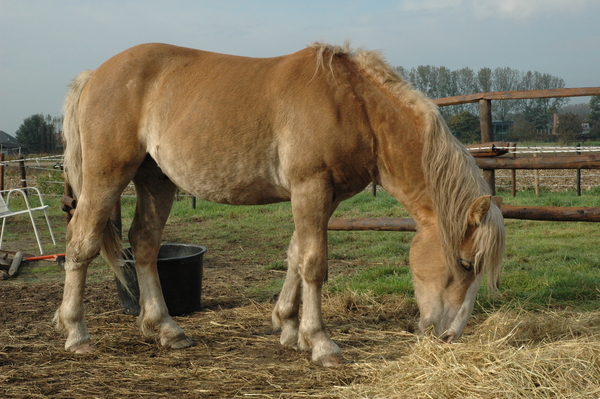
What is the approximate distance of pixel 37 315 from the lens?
4191 millimetres

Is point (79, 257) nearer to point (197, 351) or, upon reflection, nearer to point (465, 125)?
point (197, 351)

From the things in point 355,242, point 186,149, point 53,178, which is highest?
point 186,149

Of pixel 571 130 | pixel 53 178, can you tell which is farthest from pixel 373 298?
pixel 571 130

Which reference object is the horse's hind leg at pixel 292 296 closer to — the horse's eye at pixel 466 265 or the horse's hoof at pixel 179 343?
the horse's hoof at pixel 179 343

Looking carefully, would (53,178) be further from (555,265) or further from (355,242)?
(555,265)

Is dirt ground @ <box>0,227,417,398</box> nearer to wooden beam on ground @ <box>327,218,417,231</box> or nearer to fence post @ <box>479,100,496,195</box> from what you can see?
wooden beam on ground @ <box>327,218,417,231</box>

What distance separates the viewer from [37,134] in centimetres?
4447

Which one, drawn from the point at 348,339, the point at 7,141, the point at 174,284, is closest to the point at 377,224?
the point at 348,339

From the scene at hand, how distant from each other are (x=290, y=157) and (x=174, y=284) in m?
1.74

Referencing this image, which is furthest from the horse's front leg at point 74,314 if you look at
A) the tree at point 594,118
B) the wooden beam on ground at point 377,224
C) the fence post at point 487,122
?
the tree at point 594,118

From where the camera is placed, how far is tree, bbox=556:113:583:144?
2378 centimetres

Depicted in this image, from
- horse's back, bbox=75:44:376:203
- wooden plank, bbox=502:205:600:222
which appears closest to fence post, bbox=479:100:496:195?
wooden plank, bbox=502:205:600:222

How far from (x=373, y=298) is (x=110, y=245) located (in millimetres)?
2135

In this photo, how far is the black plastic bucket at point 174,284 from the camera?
4.16 meters
